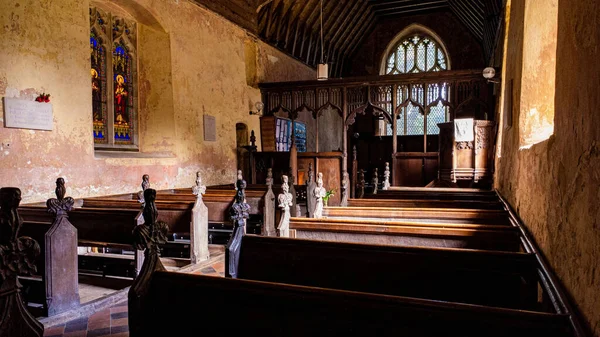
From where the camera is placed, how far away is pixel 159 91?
28.8 ft

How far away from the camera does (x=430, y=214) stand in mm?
4250

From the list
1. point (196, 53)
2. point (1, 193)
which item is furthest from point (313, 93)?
point (1, 193)

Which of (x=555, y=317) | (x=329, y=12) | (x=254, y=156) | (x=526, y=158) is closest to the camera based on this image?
(x=555, y=317)

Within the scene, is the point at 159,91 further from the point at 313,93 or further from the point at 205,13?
the point at 313,93

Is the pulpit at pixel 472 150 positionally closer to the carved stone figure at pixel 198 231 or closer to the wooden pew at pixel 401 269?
the carved stone figure at pixel 198 231

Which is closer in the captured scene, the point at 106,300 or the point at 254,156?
the point at 106,300

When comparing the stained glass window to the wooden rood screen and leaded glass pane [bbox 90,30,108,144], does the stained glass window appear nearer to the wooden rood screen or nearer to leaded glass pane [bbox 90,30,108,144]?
the wooden rood screen

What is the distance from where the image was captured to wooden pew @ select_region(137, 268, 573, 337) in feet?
4.17

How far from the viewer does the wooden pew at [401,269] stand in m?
2.02

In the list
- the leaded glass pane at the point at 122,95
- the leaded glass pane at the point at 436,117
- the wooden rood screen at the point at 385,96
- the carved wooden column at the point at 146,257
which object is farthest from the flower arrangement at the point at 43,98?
the leaded glass pane at the point at 436,117

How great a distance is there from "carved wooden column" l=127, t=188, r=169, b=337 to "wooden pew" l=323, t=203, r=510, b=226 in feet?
9.68

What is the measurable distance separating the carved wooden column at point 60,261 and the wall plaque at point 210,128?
20.6 feet

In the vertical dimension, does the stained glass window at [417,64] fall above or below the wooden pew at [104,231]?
above

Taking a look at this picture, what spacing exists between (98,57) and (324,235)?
21.1 ft
